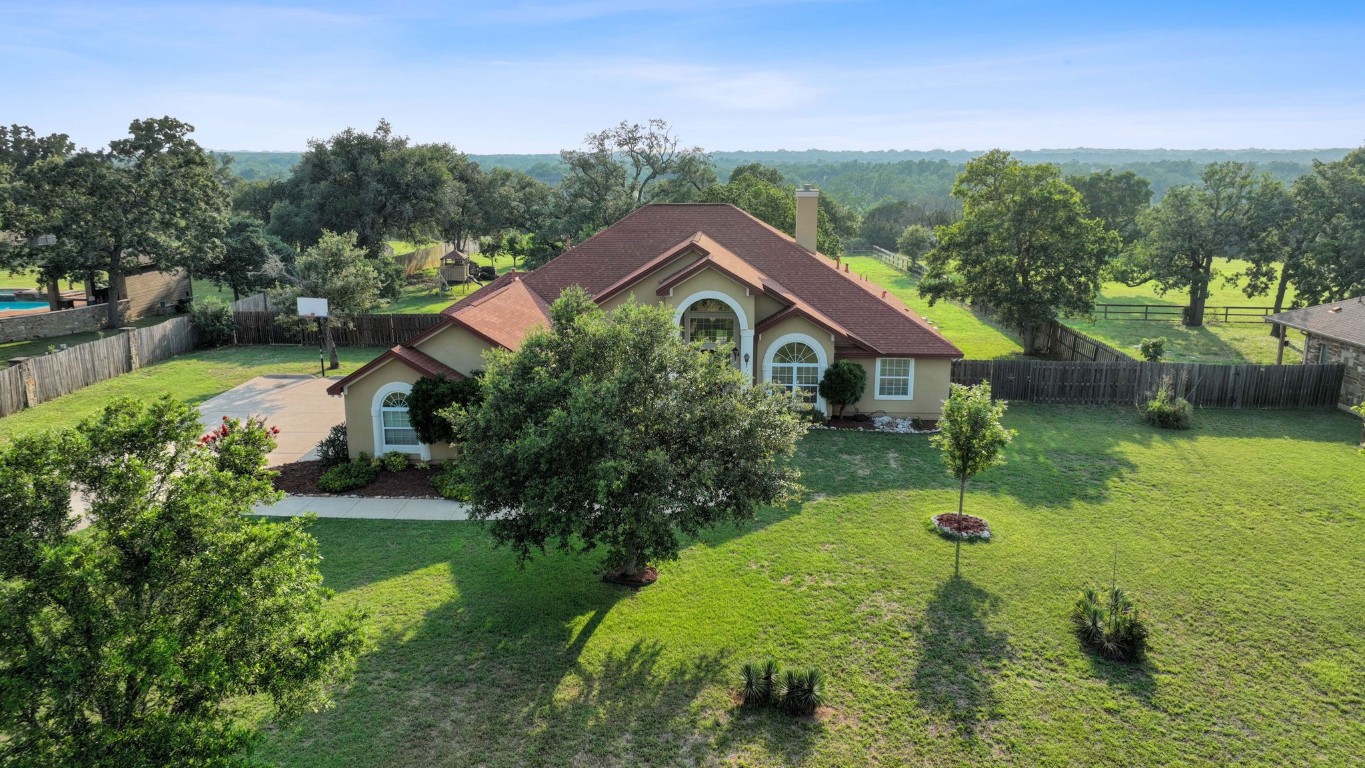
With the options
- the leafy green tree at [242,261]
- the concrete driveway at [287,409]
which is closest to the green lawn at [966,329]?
the concrete driveway at [287,409]

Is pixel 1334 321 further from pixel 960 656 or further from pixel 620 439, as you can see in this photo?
pixel 620 439

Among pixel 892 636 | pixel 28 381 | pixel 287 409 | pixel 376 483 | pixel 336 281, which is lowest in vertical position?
pixel 892 636

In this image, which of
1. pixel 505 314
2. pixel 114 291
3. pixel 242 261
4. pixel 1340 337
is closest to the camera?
pixel 505 314

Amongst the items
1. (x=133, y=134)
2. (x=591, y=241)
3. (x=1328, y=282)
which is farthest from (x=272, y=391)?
(x=1328, y=282)

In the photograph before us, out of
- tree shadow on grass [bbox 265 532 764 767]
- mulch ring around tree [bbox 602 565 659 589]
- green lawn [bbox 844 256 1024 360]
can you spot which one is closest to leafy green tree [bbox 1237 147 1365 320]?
green lawn [bbox 844 256 1024 360]

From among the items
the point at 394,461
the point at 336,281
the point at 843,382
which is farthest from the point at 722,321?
the point at 336,281

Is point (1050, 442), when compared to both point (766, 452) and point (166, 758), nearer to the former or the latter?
point (766, 452)

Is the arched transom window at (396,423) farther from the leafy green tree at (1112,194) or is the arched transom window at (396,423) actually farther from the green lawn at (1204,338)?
the leafy green tree at (1112,194)
